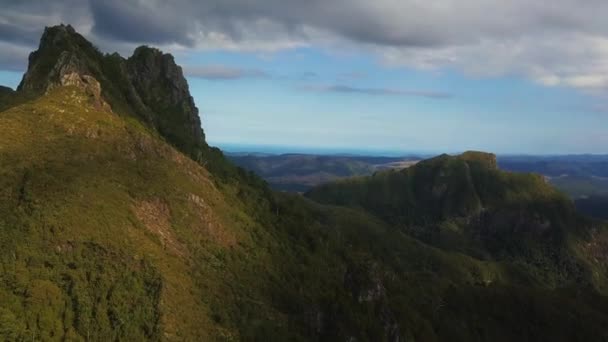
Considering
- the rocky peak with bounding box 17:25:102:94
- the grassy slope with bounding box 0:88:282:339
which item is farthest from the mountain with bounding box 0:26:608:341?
the rocky peak with bounding box 17:25:102:94

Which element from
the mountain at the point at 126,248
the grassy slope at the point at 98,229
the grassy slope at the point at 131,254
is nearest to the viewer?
the grassy slope at the point at 98,229

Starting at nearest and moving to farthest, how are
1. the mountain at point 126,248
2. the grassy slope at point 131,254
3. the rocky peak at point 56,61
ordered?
the grassy slope at point 131,254 → the mountain at point 126,248 → the rocky peak at point 56,61

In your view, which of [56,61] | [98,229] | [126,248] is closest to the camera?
[98,229]

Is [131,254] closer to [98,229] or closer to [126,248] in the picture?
[126,248]

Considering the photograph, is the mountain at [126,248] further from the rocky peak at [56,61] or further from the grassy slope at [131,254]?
the rocky peak at [56,61]

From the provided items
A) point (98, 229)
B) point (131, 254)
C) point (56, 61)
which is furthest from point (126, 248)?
point (56, 61)

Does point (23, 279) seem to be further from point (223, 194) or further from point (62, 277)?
point (223, 194)

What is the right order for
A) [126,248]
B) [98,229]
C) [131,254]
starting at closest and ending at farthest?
[98,229] → [126,248] → [131,254]

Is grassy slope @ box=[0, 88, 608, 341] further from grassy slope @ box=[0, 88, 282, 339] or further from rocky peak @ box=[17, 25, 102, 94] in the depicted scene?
rocky peak @ box=[17, 25, 102, 94]

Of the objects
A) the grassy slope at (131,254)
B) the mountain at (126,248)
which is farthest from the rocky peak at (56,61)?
the grassy slope at (131,254)
